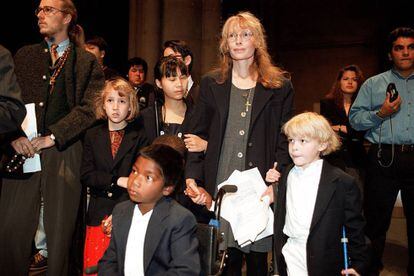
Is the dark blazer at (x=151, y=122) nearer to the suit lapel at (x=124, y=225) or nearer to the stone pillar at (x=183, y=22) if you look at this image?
the suit lapel at (x=124, y=225)

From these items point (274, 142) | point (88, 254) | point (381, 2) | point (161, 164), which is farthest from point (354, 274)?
point (381, 2)

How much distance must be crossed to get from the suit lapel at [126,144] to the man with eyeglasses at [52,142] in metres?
0.31

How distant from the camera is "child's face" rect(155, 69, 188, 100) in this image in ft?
12.0

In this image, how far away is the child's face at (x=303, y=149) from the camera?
3004 mm

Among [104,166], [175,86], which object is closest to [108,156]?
[104,166]

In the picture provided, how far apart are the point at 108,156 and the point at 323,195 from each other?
1501mm

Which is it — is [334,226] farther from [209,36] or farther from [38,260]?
[209,36]

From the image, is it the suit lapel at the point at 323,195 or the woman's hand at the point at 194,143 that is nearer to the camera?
the suit lapel at the point at 323,195

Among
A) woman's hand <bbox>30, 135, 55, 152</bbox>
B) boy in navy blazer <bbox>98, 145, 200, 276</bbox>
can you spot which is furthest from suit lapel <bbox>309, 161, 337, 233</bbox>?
woman's hand <bbox>30, 135, 55, 152</bbox>

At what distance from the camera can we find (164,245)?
2730 millimetres

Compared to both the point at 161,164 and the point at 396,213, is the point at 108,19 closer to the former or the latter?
the point at 396,213

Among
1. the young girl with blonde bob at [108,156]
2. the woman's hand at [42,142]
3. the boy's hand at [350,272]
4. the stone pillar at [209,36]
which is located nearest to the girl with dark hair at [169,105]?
the young girl with blonde bob at [108,156]

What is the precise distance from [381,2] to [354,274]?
Answer: 8099mm

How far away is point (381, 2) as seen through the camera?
32.0 ft
